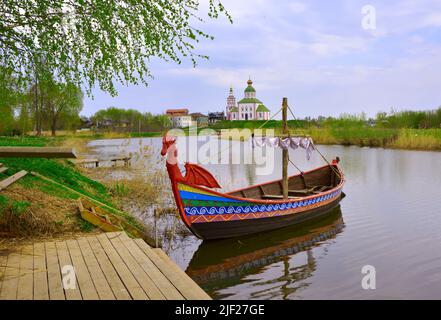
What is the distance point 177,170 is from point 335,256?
13.0 feet

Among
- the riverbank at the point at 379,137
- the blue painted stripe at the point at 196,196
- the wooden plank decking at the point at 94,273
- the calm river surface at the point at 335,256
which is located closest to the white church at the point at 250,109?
the riverbank at the point at 379,137

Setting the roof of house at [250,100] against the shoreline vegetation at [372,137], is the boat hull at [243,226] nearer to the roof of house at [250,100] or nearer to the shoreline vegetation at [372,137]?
the shoreline vegetation at [372,137]

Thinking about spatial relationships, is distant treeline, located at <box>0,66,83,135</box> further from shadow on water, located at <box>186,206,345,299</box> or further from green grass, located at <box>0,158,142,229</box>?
shadow on water, located at <box>186,206,345,299</box>

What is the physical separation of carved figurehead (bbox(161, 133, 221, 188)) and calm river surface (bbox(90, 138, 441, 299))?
5.35 feet

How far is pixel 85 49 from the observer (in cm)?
752

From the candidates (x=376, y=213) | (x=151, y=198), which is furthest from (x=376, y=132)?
(x=151, y=198)

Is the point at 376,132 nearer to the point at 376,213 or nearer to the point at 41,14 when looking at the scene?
the point at 376,213

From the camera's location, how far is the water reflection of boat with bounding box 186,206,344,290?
823cm

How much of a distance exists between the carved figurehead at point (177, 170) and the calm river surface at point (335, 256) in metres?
1.63

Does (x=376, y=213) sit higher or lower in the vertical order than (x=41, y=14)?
lower

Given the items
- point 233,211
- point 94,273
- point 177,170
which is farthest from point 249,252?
point 94,273

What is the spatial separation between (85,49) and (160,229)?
16.0ft

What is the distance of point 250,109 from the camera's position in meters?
113
